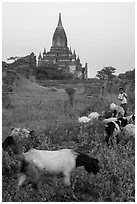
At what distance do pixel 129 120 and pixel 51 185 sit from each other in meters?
2.90

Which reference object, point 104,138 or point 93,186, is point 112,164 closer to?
point 93,186

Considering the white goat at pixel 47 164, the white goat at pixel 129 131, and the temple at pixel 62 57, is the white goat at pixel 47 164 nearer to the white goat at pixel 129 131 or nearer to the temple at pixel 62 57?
the white goat at pixel 129 131

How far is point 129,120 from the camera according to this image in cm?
589

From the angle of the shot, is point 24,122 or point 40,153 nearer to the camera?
point 40,153

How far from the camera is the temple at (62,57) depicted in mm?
37406

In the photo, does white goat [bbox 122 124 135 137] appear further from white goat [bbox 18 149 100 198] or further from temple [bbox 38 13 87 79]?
temple [bbox 38 13 87 79]

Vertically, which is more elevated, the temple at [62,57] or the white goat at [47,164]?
the temple at [62,57]

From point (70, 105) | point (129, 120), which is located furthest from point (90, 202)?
point (70, 105)

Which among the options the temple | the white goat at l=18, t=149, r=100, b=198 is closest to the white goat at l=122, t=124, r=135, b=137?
the white goat at l=18, t=149, r=100, b=198

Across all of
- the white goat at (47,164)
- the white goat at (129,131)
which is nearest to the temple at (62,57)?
the white goat at (129,131)

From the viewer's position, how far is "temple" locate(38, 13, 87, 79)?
37.4m

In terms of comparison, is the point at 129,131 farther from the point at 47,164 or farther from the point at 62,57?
the point at 62,57

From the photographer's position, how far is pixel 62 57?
3841cm

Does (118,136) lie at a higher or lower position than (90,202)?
higher
